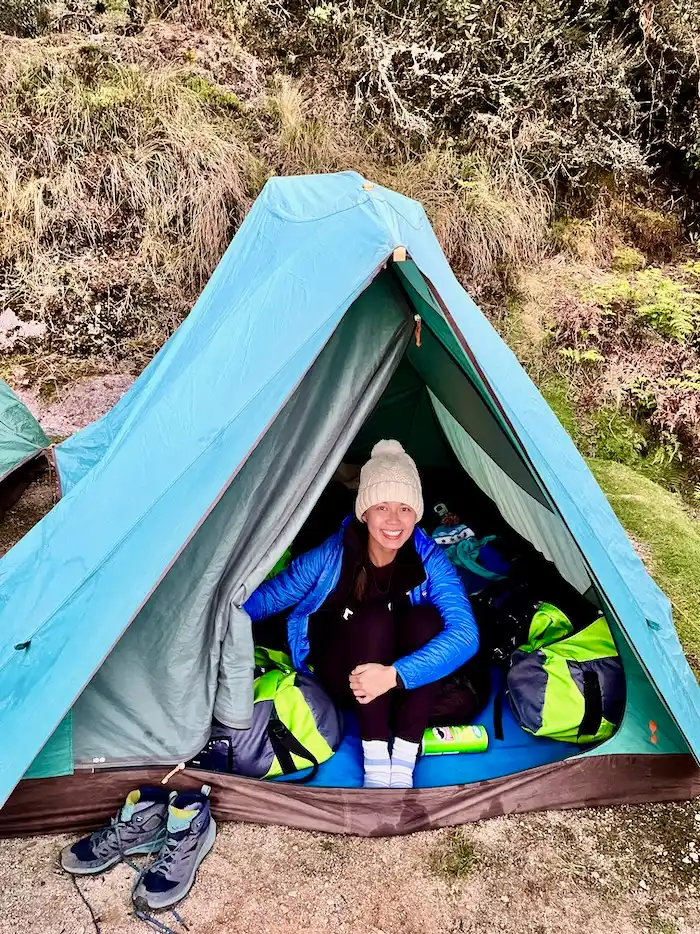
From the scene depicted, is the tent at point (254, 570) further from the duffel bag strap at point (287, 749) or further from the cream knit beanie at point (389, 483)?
the cream knit beanie at point (389, 483)

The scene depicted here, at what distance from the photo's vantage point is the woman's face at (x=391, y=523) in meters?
2.40

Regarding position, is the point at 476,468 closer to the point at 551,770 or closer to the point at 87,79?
the point at 551,770

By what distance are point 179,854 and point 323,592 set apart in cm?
94

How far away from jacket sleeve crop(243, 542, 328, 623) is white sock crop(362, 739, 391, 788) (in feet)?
1.89

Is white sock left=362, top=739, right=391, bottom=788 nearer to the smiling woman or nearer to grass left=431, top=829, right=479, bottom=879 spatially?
the smiling woman

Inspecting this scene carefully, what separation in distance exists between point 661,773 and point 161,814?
166cm

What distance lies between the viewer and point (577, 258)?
18.5 feet

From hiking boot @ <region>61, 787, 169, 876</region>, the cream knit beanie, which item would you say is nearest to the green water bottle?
the cream knit beanie

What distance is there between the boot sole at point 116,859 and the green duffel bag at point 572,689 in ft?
4.27

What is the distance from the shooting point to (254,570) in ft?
7.13

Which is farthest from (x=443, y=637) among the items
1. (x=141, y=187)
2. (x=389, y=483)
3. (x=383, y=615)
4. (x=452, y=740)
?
(x=141, y=187)

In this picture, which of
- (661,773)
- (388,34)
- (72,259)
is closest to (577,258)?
(388,34)

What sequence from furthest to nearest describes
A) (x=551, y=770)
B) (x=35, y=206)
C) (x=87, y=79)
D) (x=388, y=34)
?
1. (x=388, y=34)
2. (x=87, y=79)
3. (x=35, y=206)
4. (x=551, y=770)

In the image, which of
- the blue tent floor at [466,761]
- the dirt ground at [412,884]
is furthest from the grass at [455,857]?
the blue tent floor at [466,761]
